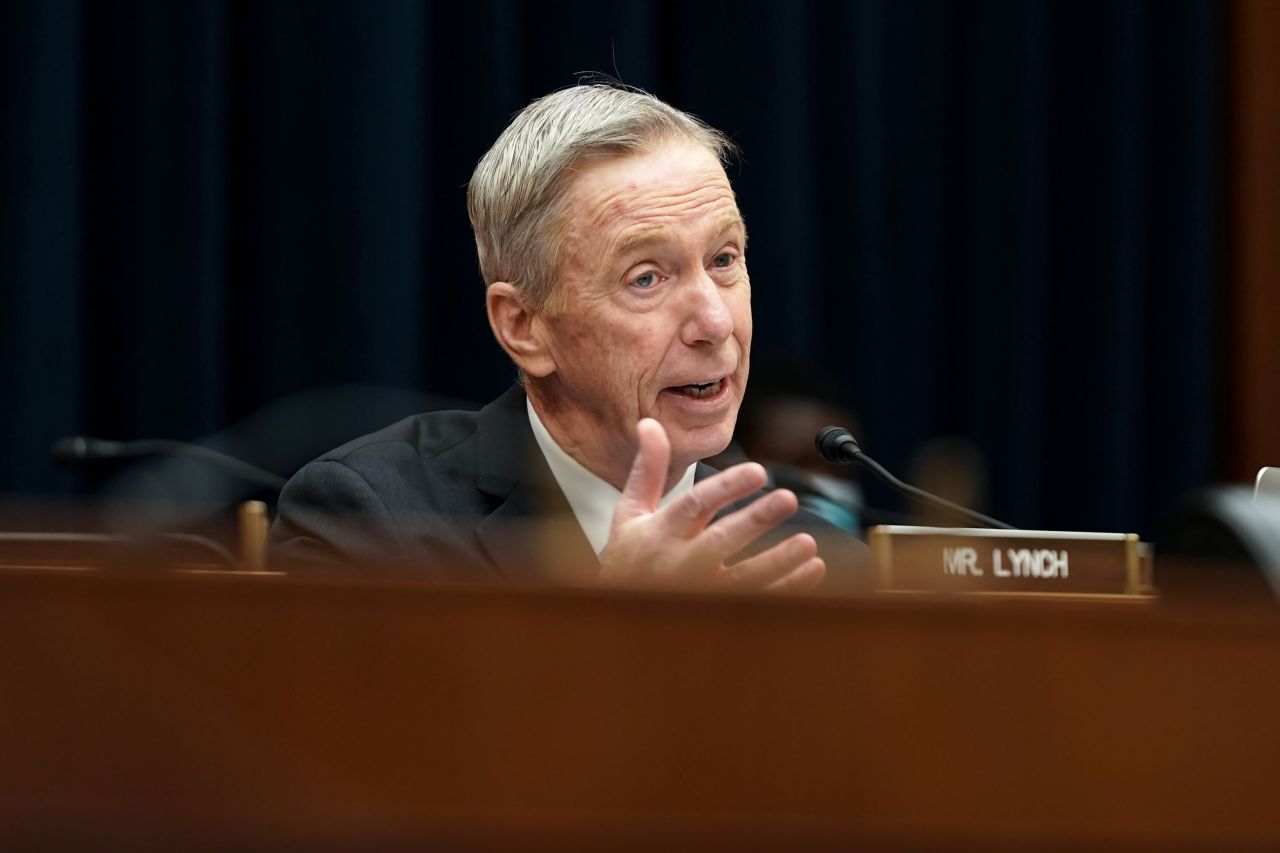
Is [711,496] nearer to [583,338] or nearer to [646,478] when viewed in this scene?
[646,478]

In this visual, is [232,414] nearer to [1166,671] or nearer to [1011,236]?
[1011,236]

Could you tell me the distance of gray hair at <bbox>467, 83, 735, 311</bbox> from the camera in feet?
4.97

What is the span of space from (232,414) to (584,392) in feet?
4.96

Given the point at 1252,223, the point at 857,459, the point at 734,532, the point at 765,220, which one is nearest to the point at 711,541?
the point at 734,532

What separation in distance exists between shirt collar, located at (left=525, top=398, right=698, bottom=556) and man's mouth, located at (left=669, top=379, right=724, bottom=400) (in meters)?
0.10

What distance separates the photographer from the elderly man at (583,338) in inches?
58.6

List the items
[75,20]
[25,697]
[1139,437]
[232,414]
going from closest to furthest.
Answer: [25,697] → [75,20] → [232,414] → [1139,437]

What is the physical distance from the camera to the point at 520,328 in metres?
1.59

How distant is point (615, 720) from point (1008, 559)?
1.60ft

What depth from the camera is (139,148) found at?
2.79 m

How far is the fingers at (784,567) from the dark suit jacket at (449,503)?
29 cm

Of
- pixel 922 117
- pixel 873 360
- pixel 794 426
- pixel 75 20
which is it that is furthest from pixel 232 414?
pixel 922 117

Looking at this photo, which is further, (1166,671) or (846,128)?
(846,128)

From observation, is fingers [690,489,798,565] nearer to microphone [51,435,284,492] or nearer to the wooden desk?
the wooden desk
